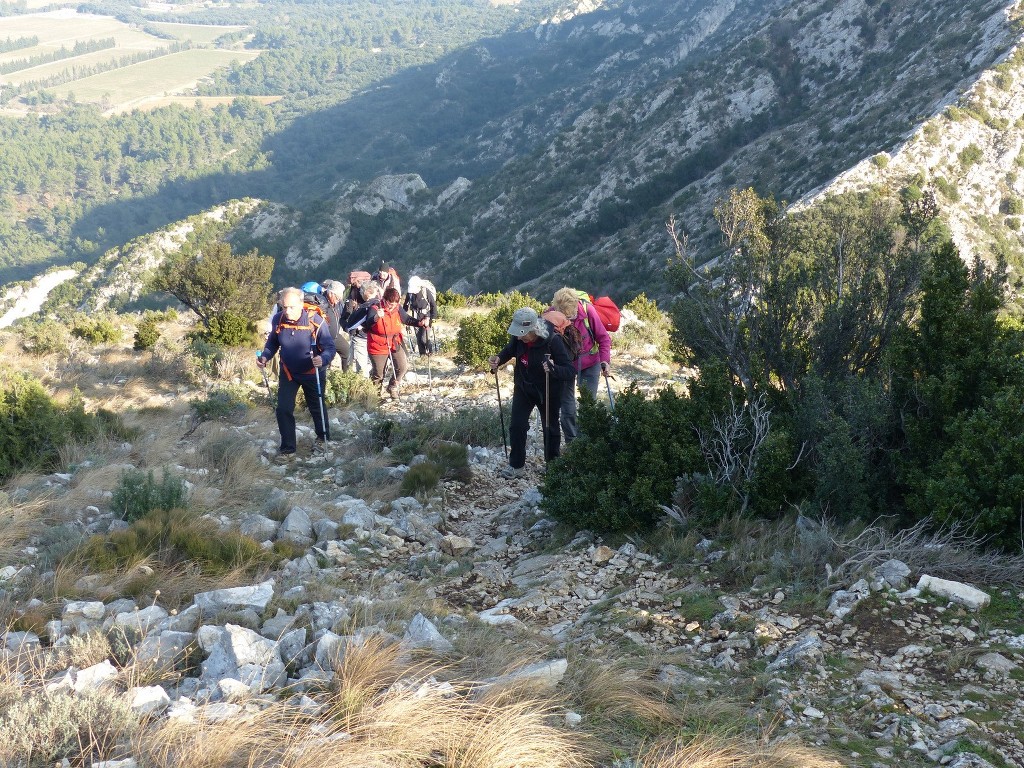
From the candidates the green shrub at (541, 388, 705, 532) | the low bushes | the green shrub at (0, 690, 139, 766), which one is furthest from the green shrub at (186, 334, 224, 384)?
the green shrub at (0, 690, 139, 766)

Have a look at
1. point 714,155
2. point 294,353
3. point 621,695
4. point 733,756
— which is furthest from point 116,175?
point 733,756

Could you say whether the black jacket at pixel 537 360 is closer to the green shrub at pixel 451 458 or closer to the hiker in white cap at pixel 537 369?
the hiker in white cap at pixel 537 369

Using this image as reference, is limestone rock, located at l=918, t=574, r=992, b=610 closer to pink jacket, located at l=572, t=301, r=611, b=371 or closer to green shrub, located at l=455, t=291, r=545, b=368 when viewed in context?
pink jacket, located at l=572, t=301, r=611, b=371

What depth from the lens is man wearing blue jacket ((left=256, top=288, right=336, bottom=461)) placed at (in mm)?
6891

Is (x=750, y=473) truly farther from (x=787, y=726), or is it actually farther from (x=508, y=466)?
(x=508, y=466)

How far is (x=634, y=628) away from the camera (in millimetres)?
3562

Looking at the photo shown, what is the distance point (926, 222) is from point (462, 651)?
18.2ft

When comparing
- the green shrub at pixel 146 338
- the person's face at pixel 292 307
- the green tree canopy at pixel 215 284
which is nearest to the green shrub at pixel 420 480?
the person's face at pixel 292 307

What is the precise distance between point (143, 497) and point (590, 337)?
4085 mm

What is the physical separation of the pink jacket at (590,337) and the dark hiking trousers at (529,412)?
545 mm

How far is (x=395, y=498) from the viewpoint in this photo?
6.01 meters

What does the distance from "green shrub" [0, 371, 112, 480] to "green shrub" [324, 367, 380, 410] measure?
2644 mm

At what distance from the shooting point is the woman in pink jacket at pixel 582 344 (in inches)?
257

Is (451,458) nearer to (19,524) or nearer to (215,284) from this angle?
(19,524)
